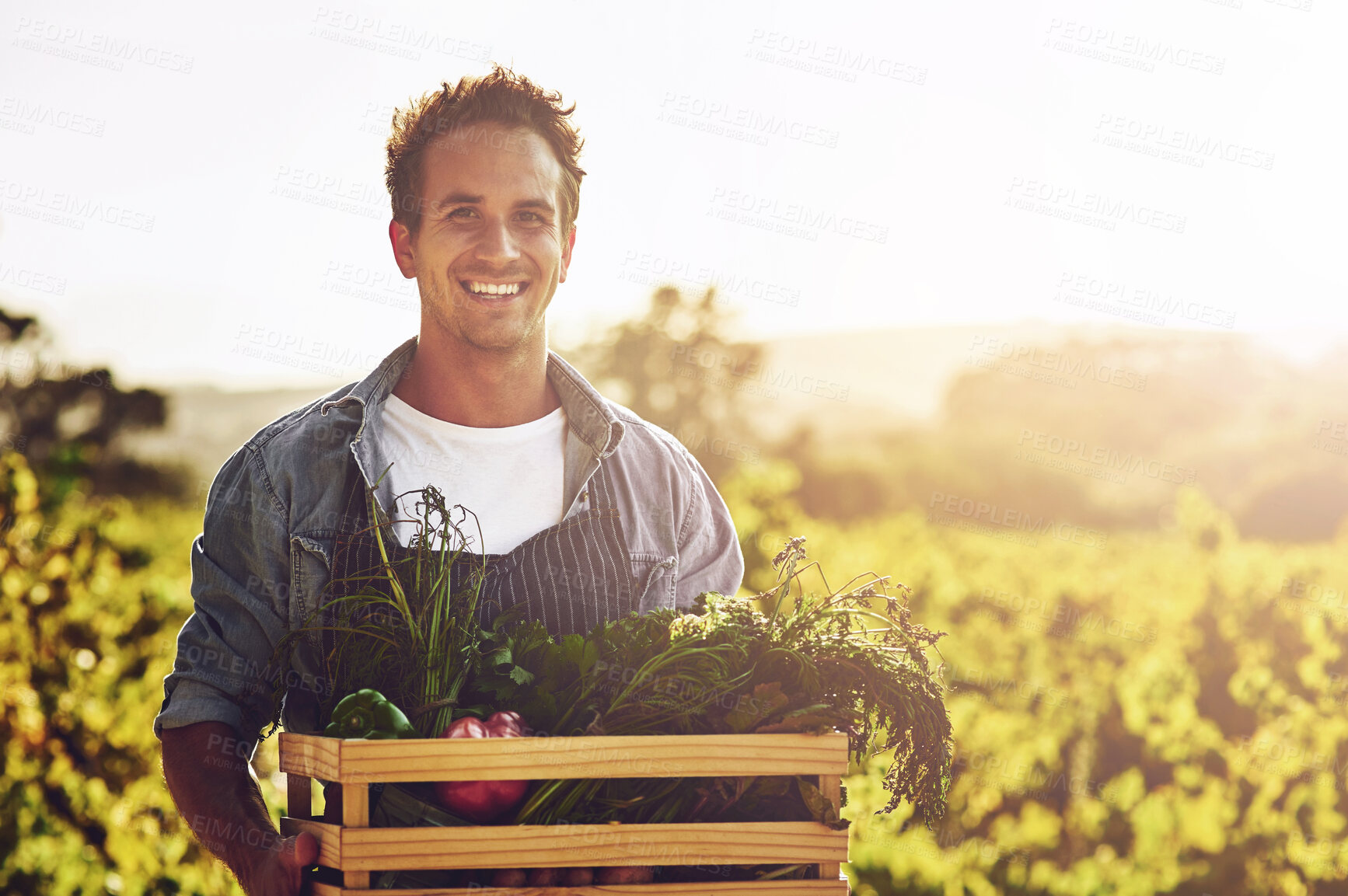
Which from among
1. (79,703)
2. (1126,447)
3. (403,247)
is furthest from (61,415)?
(1126,447)

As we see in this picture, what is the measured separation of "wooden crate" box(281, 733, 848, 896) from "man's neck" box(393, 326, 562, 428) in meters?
0.99

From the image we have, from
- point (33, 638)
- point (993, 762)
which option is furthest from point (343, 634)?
point (993, 762)

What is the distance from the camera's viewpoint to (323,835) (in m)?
1.80

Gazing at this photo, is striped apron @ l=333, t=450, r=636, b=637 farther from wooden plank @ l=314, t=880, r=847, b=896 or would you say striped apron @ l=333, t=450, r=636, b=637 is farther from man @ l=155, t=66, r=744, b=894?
wooden plank @ l=314, t=880, r=847, b=896

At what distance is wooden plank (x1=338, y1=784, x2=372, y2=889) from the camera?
1.69 metres

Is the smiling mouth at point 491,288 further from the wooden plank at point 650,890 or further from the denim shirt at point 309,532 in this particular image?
the wooden plank at point 650,890

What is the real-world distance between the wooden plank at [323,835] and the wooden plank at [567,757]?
0.09 meters

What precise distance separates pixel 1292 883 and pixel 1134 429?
2734 mm

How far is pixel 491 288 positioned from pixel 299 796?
118 cm

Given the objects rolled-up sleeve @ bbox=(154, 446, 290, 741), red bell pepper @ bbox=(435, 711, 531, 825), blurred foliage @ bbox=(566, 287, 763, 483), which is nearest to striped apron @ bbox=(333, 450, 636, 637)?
rolled-up sleeve @ bbox=(154, 446, 290, 741)

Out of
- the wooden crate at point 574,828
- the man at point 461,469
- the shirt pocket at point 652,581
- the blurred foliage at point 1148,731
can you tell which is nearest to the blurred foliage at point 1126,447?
the blurred foliage at point 1148,731

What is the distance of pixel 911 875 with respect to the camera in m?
4.24

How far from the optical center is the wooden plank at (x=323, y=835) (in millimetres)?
Answer: 1717

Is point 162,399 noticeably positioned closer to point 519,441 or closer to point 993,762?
point 519,441
